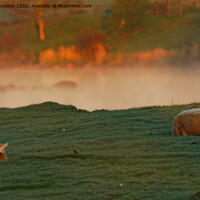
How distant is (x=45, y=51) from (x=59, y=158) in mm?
21951

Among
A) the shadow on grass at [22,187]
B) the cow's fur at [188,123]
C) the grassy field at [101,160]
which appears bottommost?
the shadow on grass at [22,187]

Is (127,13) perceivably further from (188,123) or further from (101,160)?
(101,160)

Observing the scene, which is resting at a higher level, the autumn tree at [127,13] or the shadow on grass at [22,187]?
the autumn tree at [127,13]

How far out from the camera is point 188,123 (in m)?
15.0

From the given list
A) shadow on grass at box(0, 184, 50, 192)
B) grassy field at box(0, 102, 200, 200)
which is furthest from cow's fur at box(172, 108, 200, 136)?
shadow on grass at box(0, 184, 50, 192)

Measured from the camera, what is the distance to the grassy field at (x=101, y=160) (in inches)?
413

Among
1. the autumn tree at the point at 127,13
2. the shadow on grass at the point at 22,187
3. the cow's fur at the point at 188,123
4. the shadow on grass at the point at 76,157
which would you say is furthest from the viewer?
the autumn tree at the point at 127,13

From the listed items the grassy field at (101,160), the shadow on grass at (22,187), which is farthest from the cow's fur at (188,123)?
the shadow on grass at (22,187)

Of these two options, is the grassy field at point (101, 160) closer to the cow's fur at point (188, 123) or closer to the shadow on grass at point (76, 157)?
the shadow on grass at point (76, 157)

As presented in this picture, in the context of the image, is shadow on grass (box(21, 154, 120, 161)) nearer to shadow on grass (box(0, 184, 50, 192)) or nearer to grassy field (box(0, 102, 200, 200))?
grassy field (box(0, 102, 200, 200))

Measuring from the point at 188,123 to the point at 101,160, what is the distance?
11.0 feet

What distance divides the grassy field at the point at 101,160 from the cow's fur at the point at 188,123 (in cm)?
33

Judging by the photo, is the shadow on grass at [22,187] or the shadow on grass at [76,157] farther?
the shadow on grass at [76,157]

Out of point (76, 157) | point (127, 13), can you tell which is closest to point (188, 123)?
point (76, 157)
